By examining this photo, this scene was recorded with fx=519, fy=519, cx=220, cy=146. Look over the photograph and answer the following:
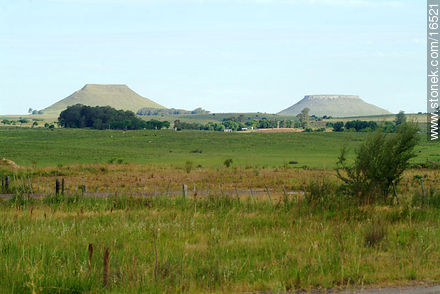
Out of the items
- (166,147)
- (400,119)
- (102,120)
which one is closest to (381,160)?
(166,147)

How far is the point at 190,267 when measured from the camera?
8.87 metres

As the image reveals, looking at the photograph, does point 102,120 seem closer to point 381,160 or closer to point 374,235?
point 381,160

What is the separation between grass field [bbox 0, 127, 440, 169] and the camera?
3280 inches

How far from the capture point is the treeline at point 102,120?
166 meters

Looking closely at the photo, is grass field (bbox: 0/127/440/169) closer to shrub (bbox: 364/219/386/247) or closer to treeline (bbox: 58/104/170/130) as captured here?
treeline (bbox: 58/104/170/130)

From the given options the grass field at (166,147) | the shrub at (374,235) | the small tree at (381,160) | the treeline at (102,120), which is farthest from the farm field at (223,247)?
the treeline at (102,120)

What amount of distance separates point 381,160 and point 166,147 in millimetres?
88865

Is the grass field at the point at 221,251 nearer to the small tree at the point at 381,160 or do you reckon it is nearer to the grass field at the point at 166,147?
the small tree at the point at 381,160

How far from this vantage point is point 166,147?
107812 mm

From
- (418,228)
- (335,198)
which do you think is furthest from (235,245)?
(335,198)

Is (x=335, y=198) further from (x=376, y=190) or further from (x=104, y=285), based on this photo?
(x=104, y=285)

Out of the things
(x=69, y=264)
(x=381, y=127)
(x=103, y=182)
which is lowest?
(x=103, y=182)

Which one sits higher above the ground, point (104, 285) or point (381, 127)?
point (381, 127)

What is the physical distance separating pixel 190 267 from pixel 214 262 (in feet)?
1.68
